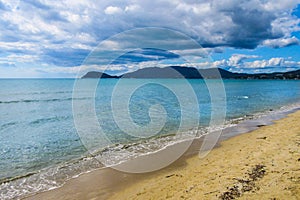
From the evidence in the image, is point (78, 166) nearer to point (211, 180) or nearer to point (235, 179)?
point (211, 180)

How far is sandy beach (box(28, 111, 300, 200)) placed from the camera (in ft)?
23.4

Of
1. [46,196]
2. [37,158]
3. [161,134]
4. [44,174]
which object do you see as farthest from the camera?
[161,134]

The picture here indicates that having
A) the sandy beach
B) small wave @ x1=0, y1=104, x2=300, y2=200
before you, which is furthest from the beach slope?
small wave @ x1=0, y1=104, x2=300, y2=200

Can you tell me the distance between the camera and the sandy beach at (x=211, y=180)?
712 cm

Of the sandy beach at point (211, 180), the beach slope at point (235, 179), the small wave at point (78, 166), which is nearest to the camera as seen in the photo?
the beach slope at point (235, 179)

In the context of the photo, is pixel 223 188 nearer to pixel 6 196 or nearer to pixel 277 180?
pixel 277 180

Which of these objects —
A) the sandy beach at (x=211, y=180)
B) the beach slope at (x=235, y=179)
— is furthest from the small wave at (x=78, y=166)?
the beach slope at (x=235, y=179)

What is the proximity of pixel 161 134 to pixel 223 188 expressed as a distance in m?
11.8

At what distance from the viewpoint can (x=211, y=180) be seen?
8344 mm

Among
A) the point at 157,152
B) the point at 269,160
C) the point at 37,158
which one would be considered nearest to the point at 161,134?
the point at 157,152

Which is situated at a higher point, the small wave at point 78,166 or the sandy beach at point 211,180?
the sandy beach at point 211,180

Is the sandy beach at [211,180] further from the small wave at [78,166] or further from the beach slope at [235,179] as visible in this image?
the small wave at [78,166]

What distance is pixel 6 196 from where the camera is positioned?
9.30 metres

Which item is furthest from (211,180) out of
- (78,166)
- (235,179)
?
(78,166)
